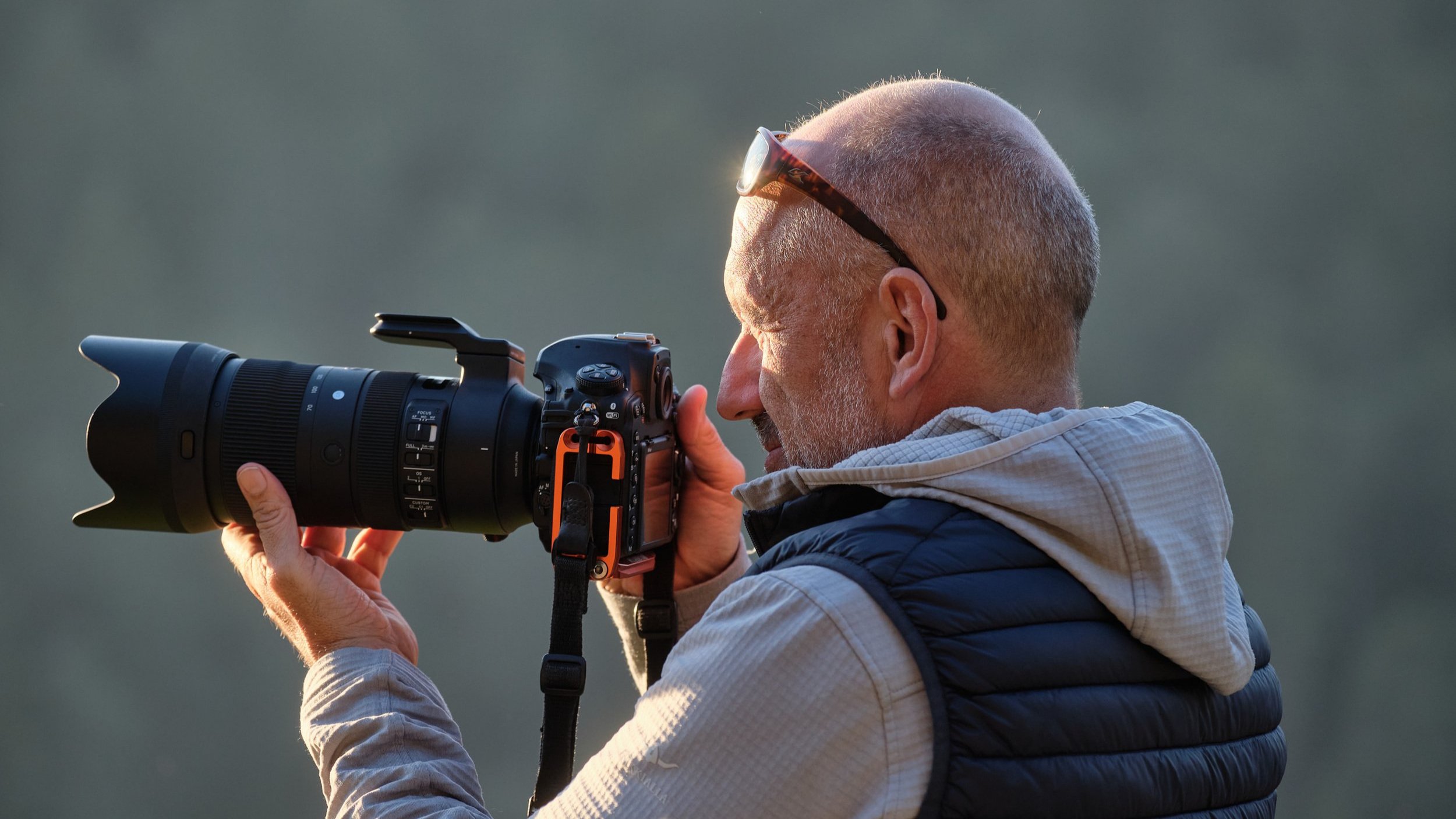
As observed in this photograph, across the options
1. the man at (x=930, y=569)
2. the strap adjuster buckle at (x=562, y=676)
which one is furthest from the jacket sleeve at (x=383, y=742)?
the strap adjuster buckle at (x=562, y=676)

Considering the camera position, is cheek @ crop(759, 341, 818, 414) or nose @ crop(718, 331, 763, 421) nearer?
cheek @ crop(759, 341, 818, 414)

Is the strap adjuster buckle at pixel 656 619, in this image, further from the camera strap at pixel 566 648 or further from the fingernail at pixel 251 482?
the fingernail at pixel 251 482

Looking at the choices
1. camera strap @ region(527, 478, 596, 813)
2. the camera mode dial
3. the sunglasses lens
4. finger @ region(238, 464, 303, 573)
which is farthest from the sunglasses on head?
finger @ region(238, 464, 303, 573)

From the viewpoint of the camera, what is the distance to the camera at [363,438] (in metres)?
1.17

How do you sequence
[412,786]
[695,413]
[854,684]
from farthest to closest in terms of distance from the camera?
1. [695,413]
2. [412,786]
3. [854,684]

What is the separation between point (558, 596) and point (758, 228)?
41cm

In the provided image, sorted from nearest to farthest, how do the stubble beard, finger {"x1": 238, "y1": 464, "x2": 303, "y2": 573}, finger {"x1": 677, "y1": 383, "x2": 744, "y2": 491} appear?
the stubble beard < finger {"x1": 238, "y1": 464, "x2": 303, "y2": 573} < finger {"x1": 677, "y1": 383, "x2": 744, "y2": 491}

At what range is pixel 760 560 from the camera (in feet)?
2.41

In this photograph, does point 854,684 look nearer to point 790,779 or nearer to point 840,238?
point 790,779

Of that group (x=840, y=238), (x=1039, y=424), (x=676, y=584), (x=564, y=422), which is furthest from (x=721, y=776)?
(x=676, y=584)

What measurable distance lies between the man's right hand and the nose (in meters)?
0.20

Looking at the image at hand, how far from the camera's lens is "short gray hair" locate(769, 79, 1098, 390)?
0.85 meters

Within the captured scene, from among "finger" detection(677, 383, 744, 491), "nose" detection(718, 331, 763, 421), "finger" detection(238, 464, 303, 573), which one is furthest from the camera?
"finger" detection(677, 383, 744, 491)

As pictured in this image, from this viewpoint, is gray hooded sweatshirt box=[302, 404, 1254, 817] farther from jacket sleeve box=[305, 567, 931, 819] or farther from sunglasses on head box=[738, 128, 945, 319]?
sunglasses on head box=[738, 128, 945, 319]
